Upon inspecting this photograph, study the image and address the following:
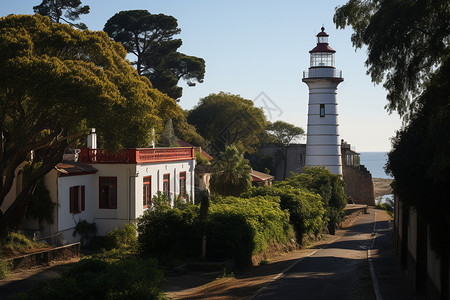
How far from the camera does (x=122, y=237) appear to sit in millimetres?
27859

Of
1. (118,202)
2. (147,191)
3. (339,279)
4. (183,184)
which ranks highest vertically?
(183,184)

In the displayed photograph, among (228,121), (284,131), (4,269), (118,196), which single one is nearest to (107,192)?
(118,196)

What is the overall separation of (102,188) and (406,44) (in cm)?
1891

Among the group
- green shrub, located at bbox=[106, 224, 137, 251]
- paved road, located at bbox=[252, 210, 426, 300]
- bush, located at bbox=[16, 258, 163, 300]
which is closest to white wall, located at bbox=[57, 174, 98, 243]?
green shrub, located at bbox=[106, 224, 137, 251]

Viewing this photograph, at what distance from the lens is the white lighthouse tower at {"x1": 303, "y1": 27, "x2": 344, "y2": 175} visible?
46.3 metres

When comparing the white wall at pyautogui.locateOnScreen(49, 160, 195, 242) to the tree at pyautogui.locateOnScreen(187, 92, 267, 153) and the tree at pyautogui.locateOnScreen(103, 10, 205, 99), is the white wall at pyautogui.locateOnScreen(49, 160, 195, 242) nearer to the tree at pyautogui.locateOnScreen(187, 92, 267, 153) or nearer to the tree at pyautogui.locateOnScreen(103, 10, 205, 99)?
the tree at pyautogui.locateOnScreen(103, 10, 205, 99)

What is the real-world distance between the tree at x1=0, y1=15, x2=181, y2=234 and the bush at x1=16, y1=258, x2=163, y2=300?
9.67 metres

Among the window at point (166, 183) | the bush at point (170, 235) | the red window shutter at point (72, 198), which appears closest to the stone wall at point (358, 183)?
the window at point (166, 183)

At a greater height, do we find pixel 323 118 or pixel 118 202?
pixel 323 118

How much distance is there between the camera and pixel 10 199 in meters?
26.7

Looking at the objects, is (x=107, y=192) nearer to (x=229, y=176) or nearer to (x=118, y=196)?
(x=118, y=196)

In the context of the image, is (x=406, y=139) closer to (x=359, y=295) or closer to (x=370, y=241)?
(x=359, y=295)

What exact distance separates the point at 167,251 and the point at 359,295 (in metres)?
9.05

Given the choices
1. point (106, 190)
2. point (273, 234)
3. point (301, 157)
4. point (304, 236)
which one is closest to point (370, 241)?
point (304, 236)
